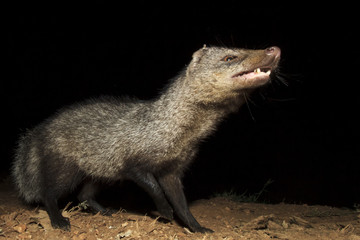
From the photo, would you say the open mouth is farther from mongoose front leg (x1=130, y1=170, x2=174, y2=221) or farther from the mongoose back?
mongoose front leg (x1=130, y1=170, x2=174, y2=221)

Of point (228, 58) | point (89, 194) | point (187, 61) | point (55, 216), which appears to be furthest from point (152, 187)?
point (187, 61)

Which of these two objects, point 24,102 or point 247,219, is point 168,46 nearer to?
point 24,102

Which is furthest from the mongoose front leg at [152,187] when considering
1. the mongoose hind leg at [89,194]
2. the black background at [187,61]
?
the black background at [187,61]

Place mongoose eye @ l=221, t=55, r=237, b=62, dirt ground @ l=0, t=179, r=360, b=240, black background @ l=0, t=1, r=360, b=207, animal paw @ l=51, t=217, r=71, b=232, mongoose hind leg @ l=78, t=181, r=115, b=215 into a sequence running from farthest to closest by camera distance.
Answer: black background @ l=0, t=1, r=360, b=207 → mongoose hind leg @ l=78, t=181, r=115, b=215 → mongoose eye @ l=221, t=55, r=237, b=62 → animal paw @ l=51, t=217, r=71, b=232 → dirt ground @ l=0, t=179, r=360, b=240

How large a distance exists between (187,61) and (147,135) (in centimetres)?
450

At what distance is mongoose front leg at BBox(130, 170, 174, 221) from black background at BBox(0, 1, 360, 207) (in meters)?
3.21

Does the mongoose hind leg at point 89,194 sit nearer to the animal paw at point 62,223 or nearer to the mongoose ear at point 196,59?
the animal paw at point 62,223

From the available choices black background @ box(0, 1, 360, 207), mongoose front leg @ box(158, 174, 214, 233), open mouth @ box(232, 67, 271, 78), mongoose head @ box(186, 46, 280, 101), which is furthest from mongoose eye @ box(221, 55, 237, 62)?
black background @ box(0, 1, 360, 207)

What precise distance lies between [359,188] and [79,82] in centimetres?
654

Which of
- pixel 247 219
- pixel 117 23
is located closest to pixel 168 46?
pixel 117 23

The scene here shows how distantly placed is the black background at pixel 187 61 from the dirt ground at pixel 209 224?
2.54 m

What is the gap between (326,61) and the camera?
24.0 ft

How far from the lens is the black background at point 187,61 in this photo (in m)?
6.96

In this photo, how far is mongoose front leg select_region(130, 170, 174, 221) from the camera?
3.23m
